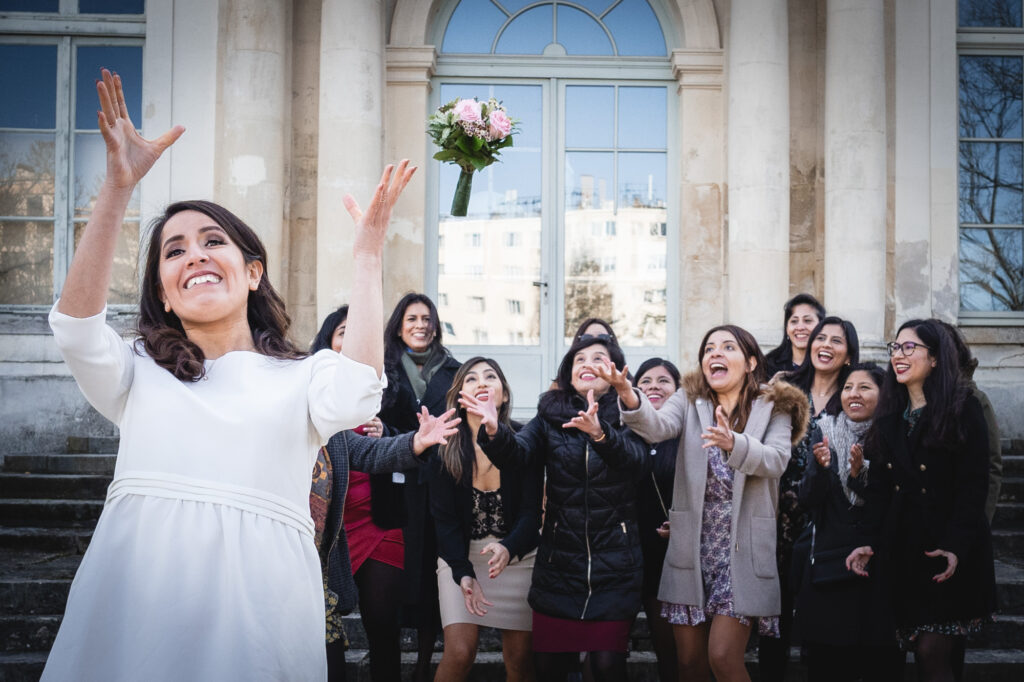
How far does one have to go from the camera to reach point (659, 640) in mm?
5164

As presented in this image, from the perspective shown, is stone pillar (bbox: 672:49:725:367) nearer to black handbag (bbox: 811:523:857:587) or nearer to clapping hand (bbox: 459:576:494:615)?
black handbag (bbox: 811:523:857:587)

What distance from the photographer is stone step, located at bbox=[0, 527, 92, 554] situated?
6816mm

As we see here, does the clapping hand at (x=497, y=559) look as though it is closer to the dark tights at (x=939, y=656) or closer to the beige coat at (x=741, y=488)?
the beige coat at (x=741, y=488)

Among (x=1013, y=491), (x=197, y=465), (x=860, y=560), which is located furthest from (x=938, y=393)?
(x=197, y=465)

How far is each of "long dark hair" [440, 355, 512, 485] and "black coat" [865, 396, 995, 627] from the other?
1.81 meters

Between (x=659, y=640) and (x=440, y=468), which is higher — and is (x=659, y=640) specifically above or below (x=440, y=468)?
below

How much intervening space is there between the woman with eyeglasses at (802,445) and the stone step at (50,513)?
470cm

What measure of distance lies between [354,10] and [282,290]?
249 cm

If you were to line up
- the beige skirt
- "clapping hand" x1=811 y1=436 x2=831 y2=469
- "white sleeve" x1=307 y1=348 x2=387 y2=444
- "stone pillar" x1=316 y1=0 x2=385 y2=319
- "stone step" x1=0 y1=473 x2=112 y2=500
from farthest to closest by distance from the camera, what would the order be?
"stone pillar" x1=316 y1=0 x2=385 y2=319
"stone step" x1=0 y1=473 x2=112 y2=500
the beige skirt
"clapping hand" x1=811 y1=436 x2=831 y2=469
"white sleeve" x1=307 y1=348 x2=387 y2=444

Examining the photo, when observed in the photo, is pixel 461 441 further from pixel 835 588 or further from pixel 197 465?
pixel 197 465

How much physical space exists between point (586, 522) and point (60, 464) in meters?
4.97

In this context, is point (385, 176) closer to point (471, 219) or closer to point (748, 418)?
point (748, 418)

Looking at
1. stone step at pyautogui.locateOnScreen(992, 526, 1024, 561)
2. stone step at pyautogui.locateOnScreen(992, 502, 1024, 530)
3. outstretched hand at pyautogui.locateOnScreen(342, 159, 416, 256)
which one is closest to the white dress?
outstretched hand at pyautogui.locateOnScreen(342, 159, 416, 256)

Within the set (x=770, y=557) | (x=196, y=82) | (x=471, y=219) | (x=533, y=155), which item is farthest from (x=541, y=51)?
(x=770, y=557)
